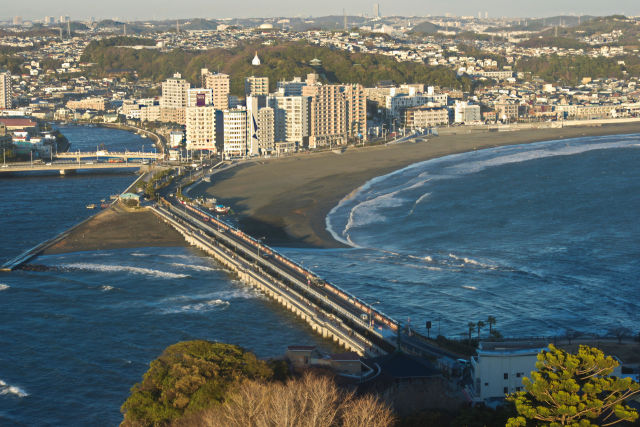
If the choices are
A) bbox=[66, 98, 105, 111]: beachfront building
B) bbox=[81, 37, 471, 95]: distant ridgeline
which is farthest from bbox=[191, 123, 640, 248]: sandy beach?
bbox=[66, 98, 105, 111]: beachfront building

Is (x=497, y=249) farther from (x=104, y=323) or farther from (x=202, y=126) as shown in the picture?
(x=202, y=126)

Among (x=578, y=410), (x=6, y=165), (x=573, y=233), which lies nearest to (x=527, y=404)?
(x=578, y=410)

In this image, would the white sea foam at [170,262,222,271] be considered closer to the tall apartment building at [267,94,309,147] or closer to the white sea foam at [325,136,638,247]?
the white sea foam at [325,136,638,247]

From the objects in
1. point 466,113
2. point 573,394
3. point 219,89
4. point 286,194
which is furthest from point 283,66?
point 573,394

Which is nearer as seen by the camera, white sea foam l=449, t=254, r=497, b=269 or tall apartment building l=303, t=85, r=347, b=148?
white sea foam l=449, t=254, r=497, b=269

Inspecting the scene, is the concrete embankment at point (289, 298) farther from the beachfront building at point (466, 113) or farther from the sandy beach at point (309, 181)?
the beachfront building at point (466, 113)
